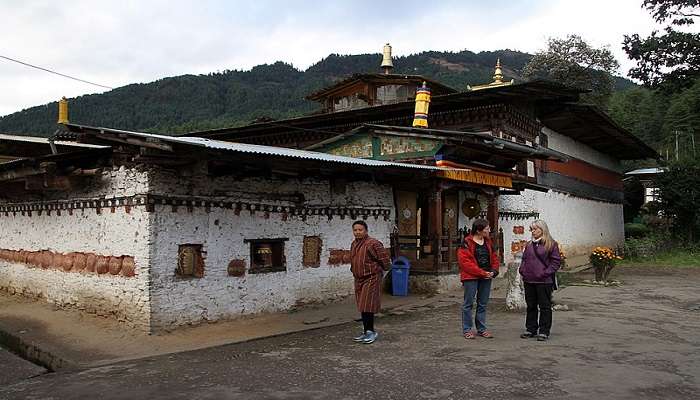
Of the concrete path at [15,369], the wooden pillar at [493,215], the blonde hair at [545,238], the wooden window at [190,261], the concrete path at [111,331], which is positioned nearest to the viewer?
the concrete path at [15,369]

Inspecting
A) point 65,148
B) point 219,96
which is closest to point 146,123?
point 219,96

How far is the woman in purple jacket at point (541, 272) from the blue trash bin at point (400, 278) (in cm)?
455

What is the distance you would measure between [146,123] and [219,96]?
11.1m

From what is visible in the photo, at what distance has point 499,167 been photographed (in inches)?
574

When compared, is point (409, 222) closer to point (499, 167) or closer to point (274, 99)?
point (499, 167)

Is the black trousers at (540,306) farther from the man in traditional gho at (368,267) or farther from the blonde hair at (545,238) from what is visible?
the man in traditional gho at (368,267)

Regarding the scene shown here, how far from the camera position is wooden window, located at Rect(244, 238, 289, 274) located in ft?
30.1

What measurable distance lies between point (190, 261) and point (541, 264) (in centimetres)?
503

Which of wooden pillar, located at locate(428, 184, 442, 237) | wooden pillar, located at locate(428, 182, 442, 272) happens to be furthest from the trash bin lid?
wooden pillar, located at locate(428, 184, 442, 237)

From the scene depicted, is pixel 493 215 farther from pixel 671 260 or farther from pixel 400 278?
pixel 671 260

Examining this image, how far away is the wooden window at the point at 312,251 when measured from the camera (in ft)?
33.3

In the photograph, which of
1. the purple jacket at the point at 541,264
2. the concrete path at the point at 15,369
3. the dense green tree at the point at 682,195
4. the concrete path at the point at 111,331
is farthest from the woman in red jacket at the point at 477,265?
the dense green tree at the point at 682,195

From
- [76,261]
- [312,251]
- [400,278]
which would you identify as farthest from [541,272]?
[76,261]

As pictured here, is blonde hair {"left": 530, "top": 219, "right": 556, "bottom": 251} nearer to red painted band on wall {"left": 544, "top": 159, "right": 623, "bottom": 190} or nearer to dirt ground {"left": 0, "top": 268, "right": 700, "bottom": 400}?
dirt ground {"left": 0, "top": 268, "right": 700, "bottom": 400}
